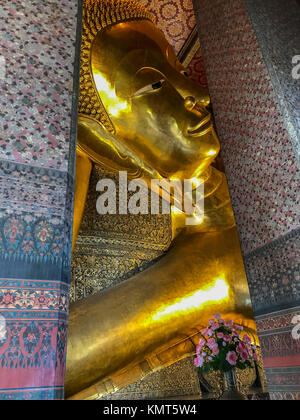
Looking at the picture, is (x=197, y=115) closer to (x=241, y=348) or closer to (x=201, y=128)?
(x=201, y=128)

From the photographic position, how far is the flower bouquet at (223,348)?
1.96 metres

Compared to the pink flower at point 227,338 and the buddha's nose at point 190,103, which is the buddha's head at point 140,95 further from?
the pink flower at point 227,338

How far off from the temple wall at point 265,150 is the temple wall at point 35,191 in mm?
749

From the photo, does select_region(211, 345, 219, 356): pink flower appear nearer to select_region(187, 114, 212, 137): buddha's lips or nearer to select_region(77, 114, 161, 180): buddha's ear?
select_region(77, 114, 161, 180): buddha's ear

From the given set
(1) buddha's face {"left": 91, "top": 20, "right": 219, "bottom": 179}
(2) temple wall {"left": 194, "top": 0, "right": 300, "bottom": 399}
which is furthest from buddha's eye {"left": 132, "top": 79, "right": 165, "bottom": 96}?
(2) temple wall {"left": 194, "top": 0, "right": 300, "bottom": 399}

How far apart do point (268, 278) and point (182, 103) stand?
133 cm

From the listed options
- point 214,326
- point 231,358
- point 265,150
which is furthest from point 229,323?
point 265,150

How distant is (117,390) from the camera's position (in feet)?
7.32

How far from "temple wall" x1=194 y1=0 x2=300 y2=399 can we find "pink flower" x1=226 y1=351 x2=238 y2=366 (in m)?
0.63

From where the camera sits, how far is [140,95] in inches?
88.7

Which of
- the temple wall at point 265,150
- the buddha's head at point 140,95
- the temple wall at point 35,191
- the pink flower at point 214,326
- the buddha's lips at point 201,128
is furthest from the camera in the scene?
the buddha's lips at point 201,128

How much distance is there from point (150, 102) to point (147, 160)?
35 cm

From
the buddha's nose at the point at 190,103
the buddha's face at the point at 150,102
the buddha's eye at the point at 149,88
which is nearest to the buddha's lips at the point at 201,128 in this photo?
the buddha's face at the point at 150,102
